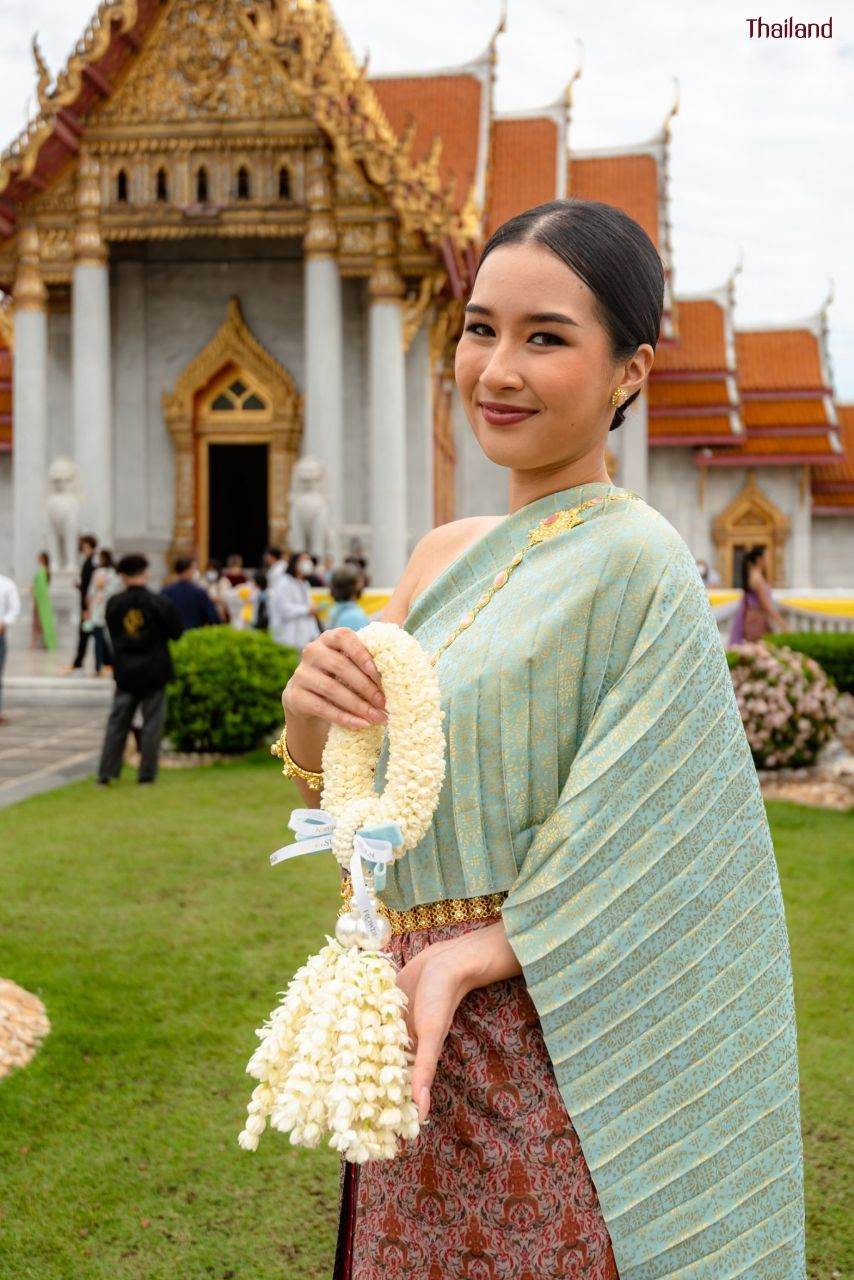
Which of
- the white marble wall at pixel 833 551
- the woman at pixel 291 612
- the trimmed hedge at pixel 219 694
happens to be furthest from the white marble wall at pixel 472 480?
the trimmed hedge at pixel 219 694

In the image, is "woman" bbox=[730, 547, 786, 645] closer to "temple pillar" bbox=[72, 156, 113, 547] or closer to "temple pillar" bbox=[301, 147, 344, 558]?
"temple pillar" bbox=[301, 147, 344, 558]

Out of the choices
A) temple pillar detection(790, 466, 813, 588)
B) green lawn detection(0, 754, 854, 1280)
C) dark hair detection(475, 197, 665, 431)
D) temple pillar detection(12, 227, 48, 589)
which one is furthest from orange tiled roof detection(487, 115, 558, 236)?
dark hair detection(475, 197, 665, 431)

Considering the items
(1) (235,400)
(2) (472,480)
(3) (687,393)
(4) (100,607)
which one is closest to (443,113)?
(2) (472,480)

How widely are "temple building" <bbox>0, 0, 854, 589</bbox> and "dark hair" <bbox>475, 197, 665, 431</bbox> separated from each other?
1354 centimetres

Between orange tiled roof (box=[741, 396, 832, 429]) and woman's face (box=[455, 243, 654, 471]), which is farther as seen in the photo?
orange tiled roof (box=[741, 396, 832, 429])

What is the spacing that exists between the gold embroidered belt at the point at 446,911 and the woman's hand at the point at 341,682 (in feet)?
0.61

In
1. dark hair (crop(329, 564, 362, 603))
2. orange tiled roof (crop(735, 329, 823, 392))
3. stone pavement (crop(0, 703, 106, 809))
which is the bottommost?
stone pavement (crop(0, 703, 106, 809))

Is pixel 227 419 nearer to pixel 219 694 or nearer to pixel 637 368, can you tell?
pixel 219 694

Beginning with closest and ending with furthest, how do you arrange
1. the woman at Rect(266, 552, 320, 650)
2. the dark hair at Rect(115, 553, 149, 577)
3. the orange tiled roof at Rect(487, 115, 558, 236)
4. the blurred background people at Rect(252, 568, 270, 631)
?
1. the dark hair at Rect(115, 553, 149, 577)
2. the woman at Rect(266, 552, 320, 650)
3. the blurred background people at Rect(252, 568, 270, 631)
4. the orange tiled roof at Rect(487, 115, 558, 236)

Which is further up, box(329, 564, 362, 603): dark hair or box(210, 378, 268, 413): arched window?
box(210, 378, 268, 413): arched window

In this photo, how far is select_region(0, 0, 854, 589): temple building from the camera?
15.1 m

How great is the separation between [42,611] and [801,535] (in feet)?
43.7

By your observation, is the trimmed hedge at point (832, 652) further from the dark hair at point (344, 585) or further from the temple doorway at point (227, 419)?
the temple doorway at point (227, 419)

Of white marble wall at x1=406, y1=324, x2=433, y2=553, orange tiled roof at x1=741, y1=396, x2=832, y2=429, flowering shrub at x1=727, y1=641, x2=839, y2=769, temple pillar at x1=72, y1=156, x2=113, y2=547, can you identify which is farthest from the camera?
orange tiled roof at x1=741, y1=396, x2=832, y2=429
